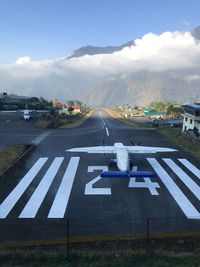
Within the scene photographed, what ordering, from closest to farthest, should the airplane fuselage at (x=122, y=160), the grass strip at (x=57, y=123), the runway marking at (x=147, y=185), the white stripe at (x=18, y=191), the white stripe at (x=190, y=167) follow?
the white stripe at (x=18, y=191) → the runway marking at (x=147, y=185) → the airplane fuselage at (x=122, y=160) → the white stripe at (x=190, y=167) → the grass strip at (x=57, y=123)

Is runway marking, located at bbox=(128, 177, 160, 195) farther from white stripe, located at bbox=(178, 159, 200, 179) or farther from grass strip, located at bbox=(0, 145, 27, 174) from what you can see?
grass strip, located at bbox=(0, 145, 27, 174)

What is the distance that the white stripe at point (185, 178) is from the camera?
21008mm

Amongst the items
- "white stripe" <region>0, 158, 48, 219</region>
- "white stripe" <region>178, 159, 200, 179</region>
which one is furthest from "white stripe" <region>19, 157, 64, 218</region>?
"white stripe" <region>178, 159, 200, 179</region>

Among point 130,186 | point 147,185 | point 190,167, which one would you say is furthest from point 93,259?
point 190,167

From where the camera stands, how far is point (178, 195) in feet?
65.0

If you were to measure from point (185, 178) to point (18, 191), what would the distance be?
2063 centimetres

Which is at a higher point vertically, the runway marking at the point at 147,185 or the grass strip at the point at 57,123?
the grass strip at the point at 57,123

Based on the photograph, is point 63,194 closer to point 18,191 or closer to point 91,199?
point 91,199

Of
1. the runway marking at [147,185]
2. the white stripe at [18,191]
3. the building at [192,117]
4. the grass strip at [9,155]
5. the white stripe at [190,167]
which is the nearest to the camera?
the white stripe at [18,191]

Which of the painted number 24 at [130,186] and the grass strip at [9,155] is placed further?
the grass strip at [9,155]

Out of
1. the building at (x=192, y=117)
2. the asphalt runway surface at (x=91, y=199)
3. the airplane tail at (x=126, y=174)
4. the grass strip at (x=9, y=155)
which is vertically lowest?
the asphalt runway surface at (x=91, y=199)

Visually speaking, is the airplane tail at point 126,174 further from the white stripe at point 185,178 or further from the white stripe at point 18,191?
the white stripe at point 18,191

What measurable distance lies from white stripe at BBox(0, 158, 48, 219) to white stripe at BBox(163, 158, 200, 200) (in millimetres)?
19161

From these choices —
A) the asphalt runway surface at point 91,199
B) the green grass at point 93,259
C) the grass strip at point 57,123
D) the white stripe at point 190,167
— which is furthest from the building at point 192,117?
the green grass at point 93,259
